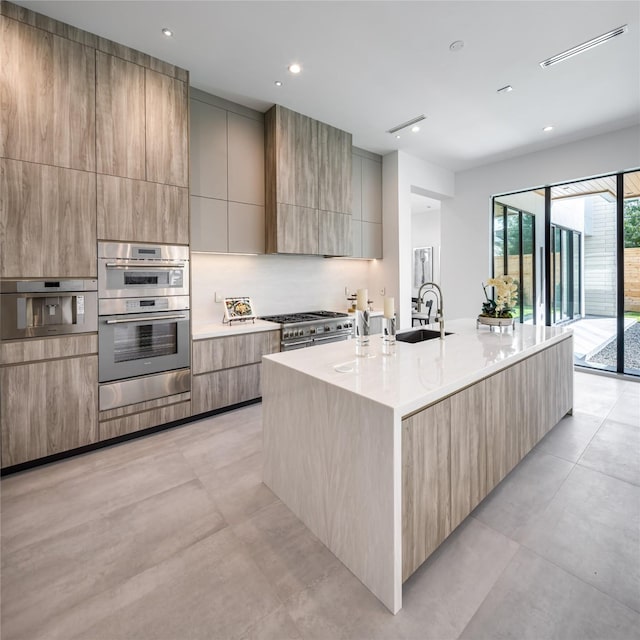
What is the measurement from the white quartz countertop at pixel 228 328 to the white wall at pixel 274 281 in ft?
0.65

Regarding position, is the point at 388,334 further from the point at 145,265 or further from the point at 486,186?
the point at 486,186

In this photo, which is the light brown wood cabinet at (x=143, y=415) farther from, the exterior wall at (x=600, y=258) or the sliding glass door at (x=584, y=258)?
the exterior wall at (x=600, y=258)

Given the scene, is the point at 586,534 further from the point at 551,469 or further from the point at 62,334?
the point at 62,334

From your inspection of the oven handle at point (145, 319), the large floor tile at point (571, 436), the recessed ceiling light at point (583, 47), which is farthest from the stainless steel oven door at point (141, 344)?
the recessed ceiling light at point (583, 47)

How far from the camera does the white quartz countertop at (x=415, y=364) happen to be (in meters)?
1.40

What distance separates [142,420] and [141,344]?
0.63m

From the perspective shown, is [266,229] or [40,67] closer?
[40,67]

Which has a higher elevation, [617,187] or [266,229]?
[617,187]

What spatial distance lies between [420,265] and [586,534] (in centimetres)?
712

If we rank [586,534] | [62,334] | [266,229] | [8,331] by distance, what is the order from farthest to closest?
1. [266,229]
2. [62,334]
3. [8,331]
4. [586,534]

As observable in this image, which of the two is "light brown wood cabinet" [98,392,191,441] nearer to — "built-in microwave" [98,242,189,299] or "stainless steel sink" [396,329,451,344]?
"built-in microwave" [98,242,189,299]

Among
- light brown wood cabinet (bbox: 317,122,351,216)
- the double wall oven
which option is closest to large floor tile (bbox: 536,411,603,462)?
the double wall oven

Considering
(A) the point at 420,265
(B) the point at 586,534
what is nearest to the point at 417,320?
(A) the point at 420,265

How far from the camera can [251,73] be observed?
3.05m
